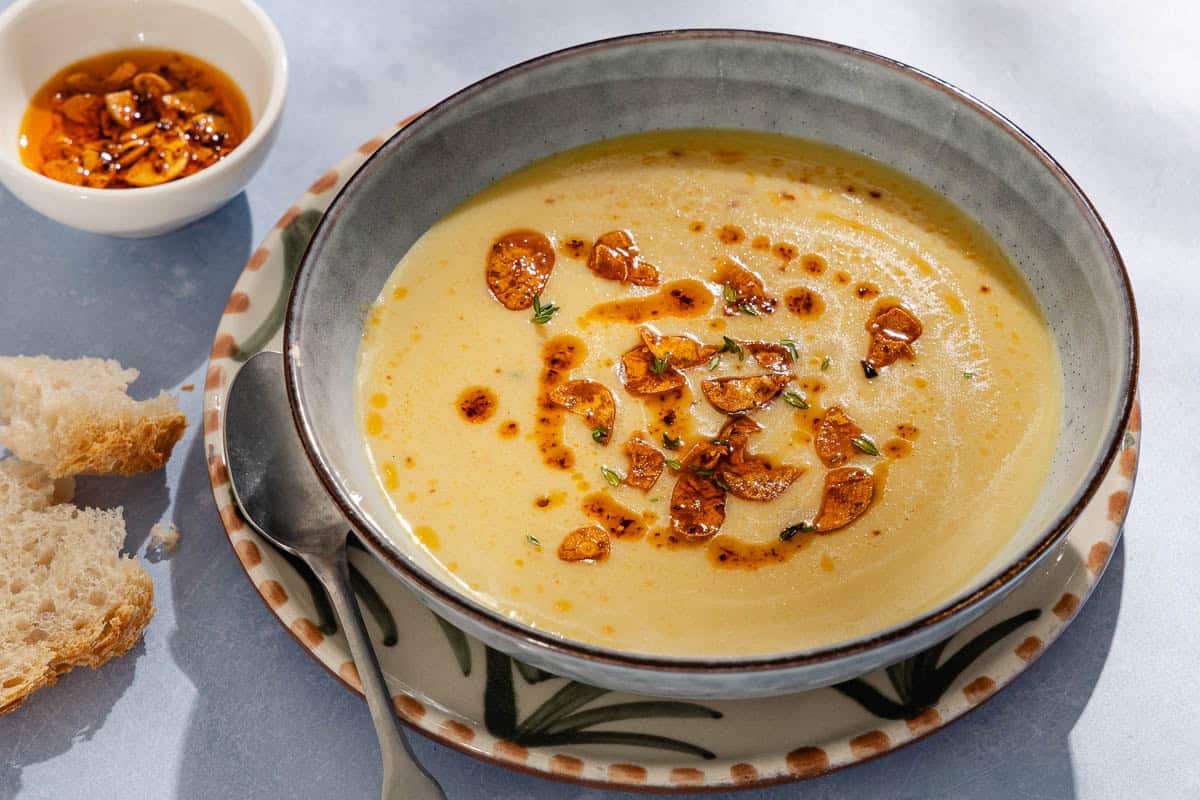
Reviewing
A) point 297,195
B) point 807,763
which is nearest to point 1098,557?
point 807,763

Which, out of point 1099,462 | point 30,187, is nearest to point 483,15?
point 30,187

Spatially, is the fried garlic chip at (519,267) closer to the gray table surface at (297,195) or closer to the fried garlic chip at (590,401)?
the fried garlic chip at (590,401)

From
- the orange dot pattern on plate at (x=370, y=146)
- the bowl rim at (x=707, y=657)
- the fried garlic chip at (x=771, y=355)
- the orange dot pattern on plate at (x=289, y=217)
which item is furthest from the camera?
the orange dot pattern on plate at (x=370, y=146)

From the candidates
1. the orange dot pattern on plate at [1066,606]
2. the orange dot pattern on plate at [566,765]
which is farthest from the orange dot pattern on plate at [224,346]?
the orange dot pattern on plate at [1066,606]

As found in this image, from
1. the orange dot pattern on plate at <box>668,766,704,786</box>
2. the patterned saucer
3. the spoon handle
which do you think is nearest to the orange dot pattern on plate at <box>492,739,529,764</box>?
the patterned saucer

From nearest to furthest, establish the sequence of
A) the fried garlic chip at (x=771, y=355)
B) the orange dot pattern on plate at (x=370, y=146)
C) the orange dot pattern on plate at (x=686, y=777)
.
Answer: the orange dot pattern on plate at (x=686, y=777) < the fried garlic chip at (x=771, y=355) < the orange dot pattern on plate at (x=370, y=146)

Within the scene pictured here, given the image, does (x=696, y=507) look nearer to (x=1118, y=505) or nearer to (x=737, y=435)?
(x=737, y=435)
